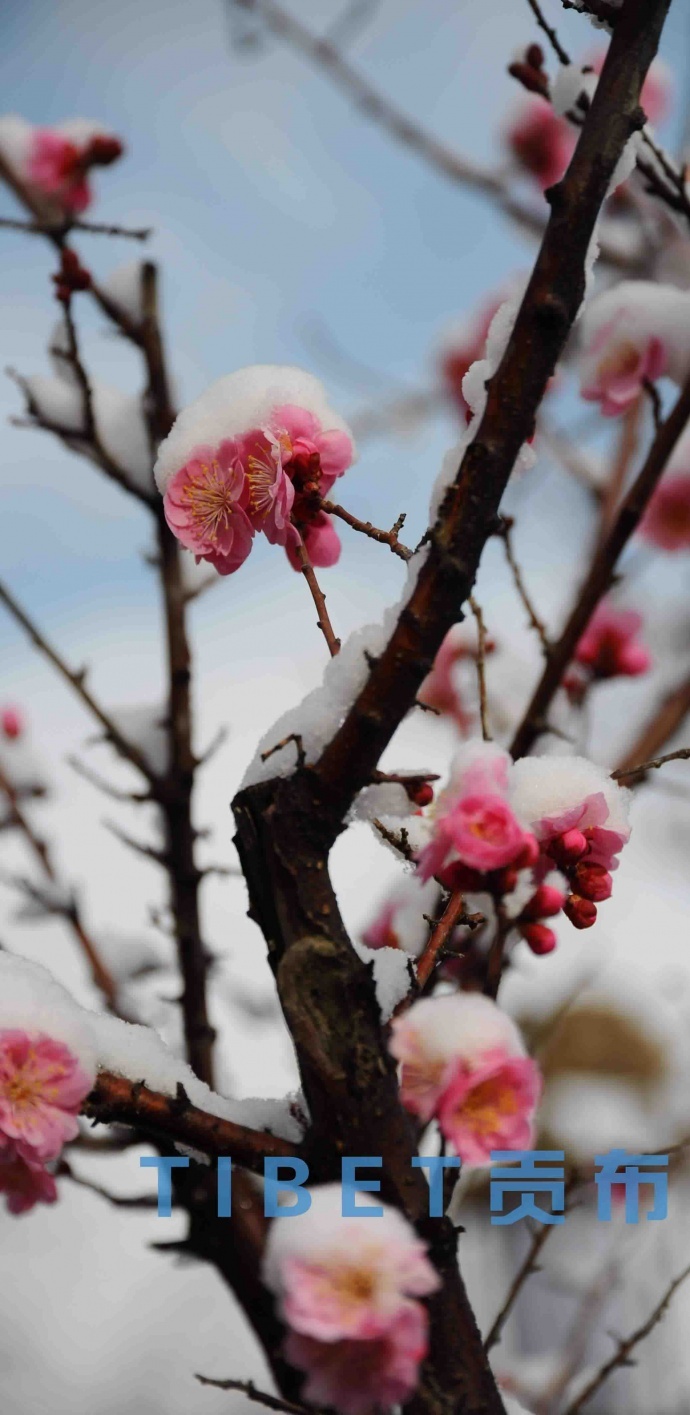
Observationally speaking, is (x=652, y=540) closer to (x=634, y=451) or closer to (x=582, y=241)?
(x=634, y=451)

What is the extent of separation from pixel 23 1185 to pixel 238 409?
0.82 m

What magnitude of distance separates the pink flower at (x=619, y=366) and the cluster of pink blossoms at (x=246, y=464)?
0.91m

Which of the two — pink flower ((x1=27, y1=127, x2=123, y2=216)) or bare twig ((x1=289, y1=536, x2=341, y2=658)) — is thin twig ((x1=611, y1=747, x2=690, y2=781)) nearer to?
bare twig ((x1=289, y1=536, x2=341, y2=658))

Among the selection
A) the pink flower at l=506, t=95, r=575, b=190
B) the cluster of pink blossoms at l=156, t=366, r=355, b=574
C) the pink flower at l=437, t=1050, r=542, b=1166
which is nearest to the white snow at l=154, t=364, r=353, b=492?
the cluster of pink blossoms at l=156, t=366, r=355, b=574

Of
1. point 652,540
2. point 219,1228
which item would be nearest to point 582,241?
point 219,1228

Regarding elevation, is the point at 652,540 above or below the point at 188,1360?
above

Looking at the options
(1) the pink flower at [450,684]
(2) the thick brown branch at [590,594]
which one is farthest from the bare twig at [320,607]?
(1) the pink flower at [450,684]

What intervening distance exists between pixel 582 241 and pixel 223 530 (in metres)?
0.46

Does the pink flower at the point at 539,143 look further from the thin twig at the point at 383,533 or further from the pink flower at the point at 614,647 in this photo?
the thin twig at the point at 383,533

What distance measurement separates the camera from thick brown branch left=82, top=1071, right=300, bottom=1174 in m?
0.90

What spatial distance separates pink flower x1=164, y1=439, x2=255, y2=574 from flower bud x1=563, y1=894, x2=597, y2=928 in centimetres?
51

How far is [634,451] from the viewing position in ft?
9.88

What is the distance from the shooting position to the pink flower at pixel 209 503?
1.08 meters

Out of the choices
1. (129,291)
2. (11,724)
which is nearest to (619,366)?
(129,291)
